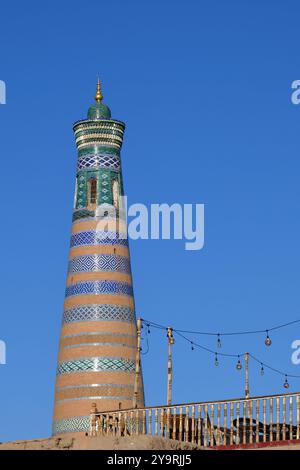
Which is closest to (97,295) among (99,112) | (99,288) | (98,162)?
(99,288)

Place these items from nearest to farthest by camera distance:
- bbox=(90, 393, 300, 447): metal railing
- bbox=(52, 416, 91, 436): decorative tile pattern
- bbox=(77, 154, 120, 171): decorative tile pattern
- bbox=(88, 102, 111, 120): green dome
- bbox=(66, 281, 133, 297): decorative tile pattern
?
bbox=(90, 393, 300, 447): metal railing → bbox=(52, 416, 91, 436): decorative tile pattern → bbox=(66, 281, 133, 297): decorative tile pattern → bbox=(77, 154, 120, 171): decorative tile pattern → bbox=(88, 102, 111, 120): green dome

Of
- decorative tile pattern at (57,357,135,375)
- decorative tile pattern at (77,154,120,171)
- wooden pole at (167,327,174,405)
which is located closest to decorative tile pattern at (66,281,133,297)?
decorative tile pattern at (57,357,135,375)

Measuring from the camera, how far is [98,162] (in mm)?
34719

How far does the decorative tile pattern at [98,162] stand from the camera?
34.7 metres

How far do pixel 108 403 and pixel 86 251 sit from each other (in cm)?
381

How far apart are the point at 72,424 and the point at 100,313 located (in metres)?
2.71

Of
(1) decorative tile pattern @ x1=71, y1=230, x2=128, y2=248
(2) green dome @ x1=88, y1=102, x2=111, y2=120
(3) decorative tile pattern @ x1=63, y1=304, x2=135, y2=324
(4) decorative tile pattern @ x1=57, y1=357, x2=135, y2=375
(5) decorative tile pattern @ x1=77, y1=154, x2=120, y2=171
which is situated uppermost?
(2) green dome @ x1=88, y1=102, x2=111, y2=120

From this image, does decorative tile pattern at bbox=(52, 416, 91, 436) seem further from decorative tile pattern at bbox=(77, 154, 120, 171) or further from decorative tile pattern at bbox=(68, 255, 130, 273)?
decorative tile pattern at bbox=(77, 154, 120, 171)

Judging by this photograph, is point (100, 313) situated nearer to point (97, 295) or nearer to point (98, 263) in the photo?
point (97, 295)

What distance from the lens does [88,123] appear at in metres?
35.0

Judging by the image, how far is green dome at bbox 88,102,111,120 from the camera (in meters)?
Result: 35.2

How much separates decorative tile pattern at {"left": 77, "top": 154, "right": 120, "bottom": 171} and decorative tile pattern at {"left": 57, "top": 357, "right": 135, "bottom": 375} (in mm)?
4790

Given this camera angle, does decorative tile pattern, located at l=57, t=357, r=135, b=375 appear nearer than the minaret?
No
